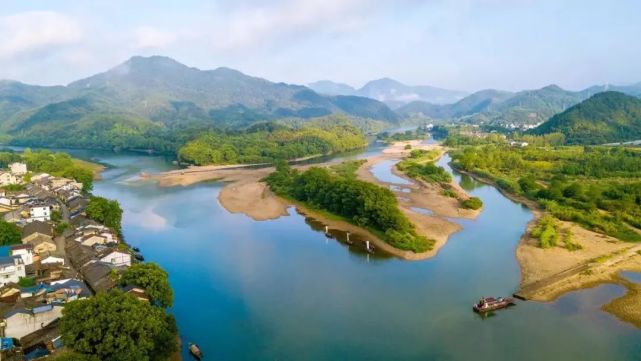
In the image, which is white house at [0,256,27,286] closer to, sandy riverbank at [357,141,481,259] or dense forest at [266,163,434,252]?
dense forest at [266,163,434,252]

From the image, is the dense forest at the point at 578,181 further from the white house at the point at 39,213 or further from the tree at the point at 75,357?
the white house at the point at 39,213

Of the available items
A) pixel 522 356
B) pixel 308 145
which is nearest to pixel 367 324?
pixel 522 356

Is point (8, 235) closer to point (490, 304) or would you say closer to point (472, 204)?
point (490, 304)

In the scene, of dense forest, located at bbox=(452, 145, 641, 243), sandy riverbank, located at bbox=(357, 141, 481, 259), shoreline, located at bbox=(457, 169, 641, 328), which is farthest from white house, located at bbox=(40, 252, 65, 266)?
dense forest, located at bbox=(452, 145, 641, 243)

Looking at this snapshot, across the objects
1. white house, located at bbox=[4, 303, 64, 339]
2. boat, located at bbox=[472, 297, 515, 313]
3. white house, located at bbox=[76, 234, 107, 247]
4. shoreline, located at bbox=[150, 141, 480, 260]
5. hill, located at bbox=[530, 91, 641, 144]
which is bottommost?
boat, located at bbox=[472, 297, 515, 313]

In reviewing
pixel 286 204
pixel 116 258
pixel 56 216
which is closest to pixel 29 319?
pixel 116 258

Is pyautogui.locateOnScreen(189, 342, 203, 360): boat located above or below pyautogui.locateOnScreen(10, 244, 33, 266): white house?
below

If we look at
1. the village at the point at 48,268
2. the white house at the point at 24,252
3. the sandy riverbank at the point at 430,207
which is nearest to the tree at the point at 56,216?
the village at the point at 48,268
